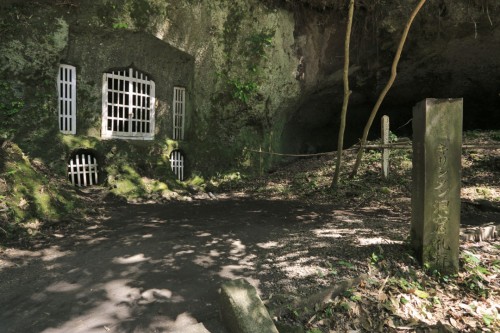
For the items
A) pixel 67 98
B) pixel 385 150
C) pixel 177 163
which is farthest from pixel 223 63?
pixel 385 150

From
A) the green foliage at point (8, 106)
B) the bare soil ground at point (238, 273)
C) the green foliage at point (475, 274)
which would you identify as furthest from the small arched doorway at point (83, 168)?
the green foliage at point (475, 274)

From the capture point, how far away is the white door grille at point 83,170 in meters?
8.50

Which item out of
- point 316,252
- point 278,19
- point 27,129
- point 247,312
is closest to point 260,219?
point 316,252

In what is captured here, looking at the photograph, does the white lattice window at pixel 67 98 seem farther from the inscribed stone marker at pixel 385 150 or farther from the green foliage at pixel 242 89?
the inscribed stone marker at pixel 385 150

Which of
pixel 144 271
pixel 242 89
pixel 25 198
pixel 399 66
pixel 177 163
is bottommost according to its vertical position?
pixel 144 271

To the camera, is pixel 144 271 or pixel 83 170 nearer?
pixel 144 271

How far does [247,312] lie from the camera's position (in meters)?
3.06

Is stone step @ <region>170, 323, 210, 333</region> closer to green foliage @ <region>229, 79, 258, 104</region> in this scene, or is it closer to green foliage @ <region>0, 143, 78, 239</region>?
green foliage @ <region>0, 143, 78, 239</region>

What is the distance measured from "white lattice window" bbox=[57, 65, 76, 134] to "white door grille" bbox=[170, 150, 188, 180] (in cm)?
269

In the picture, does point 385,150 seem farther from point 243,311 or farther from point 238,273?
point 243,311

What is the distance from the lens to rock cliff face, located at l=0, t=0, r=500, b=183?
7902 mm

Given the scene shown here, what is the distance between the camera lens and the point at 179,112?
10.7m

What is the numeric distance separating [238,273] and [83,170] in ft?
20.0

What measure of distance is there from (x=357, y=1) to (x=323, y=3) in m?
1.04
